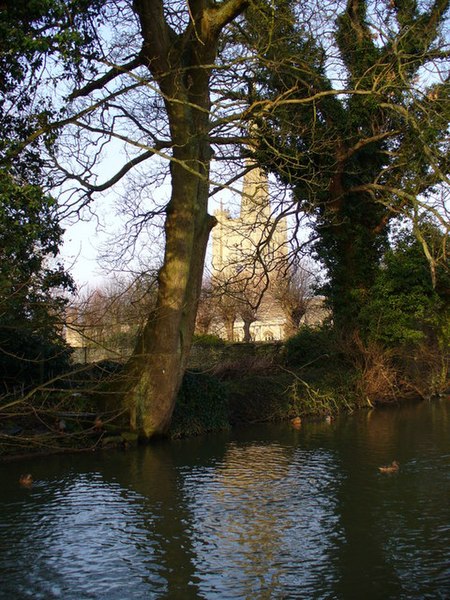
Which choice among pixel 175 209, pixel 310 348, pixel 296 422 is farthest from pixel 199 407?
pixel 310 348

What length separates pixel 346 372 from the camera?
74.4 ft

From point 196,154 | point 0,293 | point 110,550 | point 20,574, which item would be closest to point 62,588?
point 20,574

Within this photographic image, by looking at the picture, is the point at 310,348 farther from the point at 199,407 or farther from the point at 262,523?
the point at 262,523

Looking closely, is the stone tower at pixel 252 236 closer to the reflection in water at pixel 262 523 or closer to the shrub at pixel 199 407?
the shrub at pixel 199 407

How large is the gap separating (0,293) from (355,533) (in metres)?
5.96

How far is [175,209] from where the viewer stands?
48.5 feet

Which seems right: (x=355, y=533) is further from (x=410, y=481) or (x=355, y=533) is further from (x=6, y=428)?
(x=6, y=428)

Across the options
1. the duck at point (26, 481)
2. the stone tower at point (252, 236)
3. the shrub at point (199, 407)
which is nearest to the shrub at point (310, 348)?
the stone tower at point (252, 236)

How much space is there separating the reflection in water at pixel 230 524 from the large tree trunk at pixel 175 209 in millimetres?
1287

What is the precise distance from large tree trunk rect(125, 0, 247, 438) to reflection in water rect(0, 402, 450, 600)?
1.29 m

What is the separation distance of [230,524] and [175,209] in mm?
8265

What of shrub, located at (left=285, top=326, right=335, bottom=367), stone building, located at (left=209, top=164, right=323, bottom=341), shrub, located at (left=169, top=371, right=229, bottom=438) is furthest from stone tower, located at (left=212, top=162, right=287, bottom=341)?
shrub, located at (left=285, top=326, right=335, bottom=367)

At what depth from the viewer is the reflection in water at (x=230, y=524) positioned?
19.7ft

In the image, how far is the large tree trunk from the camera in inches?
558
